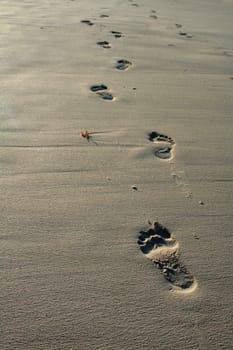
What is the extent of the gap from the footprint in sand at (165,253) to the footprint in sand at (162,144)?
2.06ft

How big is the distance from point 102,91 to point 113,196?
1.30 m

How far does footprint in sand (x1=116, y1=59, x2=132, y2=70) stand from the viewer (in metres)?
3.68

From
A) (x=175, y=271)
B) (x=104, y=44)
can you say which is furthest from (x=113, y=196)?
(x=104, y=44)

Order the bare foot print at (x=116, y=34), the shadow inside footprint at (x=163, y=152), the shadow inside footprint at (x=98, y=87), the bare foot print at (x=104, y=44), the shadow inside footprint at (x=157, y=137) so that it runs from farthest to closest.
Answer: the bare foot print at (x=116, y=34)
the bare foot print at (x=104, y=44)
the shadow inside footprint at (x=98, y=87)
the shadow inside footprint at (x=157, y=137)
the shadow inside footprint at (x=163, y=152)

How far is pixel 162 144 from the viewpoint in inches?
104

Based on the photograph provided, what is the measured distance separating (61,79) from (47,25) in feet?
5.13

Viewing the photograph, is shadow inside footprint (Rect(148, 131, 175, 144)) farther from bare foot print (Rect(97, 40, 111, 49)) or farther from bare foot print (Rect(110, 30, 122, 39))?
bare foot print (Rect(110, 30, 122, 39))

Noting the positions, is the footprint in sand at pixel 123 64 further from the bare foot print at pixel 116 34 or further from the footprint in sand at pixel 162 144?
the footprint in sand at pixel 162 144

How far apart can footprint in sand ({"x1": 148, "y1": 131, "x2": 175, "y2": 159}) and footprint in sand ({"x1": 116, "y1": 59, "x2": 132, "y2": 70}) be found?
3.73 feet

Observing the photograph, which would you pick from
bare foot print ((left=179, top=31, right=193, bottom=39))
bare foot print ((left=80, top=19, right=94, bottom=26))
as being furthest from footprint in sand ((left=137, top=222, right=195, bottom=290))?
bare foot print ((left=80, top=19, right=94, bottom=26))

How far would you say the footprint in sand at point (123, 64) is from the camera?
12.1 ft

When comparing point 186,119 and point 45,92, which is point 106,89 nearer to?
point 45,92

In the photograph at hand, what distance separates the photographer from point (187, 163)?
2465 mm

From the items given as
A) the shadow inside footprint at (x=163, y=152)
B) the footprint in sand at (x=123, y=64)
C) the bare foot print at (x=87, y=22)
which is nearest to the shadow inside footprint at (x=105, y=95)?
the footprint in sand at (x=123, y=64)
